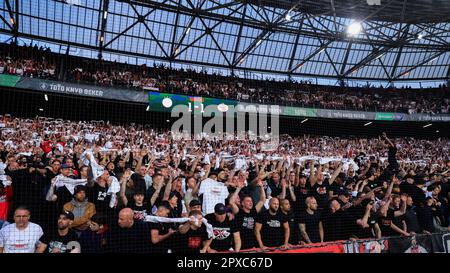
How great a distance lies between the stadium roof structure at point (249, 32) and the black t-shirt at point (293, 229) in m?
17.1

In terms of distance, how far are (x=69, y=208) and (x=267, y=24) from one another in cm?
2231

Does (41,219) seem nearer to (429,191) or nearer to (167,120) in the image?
(429,191)

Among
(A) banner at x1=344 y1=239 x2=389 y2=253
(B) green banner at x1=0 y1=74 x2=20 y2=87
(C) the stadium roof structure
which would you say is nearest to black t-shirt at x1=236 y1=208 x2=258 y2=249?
(A) banner at x1=344 y1=239 x2=389 y2=253

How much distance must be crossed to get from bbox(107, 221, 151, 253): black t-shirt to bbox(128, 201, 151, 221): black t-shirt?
31 centimetres

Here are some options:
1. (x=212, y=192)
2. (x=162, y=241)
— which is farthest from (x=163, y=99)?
(x=162, y=241)

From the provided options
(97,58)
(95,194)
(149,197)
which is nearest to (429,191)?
(149,197)

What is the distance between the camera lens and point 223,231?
5.96 metres

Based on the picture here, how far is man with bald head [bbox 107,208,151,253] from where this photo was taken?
5.26 metres

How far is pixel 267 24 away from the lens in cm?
2503

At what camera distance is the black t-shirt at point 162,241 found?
5430 millimetres

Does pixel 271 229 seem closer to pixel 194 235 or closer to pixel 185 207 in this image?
pixel 194 235

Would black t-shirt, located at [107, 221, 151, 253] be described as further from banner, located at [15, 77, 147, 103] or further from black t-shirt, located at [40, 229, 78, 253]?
banner, located at [15, 77, 147, 103]

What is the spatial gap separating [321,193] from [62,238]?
5.54 meters

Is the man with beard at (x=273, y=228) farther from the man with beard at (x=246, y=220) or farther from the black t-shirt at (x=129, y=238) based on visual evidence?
the black t-shirt at (x=129, y=238)
